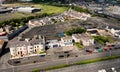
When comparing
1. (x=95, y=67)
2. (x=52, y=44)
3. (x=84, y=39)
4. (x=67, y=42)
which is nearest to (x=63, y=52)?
(x=52, y=44)

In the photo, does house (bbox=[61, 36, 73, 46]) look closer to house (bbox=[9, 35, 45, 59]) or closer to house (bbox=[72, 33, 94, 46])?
house (bbox=[72, 33, 94, 46])

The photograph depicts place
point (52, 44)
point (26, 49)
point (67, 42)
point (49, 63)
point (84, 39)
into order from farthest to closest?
point (67, 42) < point (52, 44) < point (84, 39) < point (26, 49) < point (49, 63)

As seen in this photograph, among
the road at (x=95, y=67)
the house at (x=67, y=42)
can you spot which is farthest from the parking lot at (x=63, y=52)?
the road at (x=95, y=67)

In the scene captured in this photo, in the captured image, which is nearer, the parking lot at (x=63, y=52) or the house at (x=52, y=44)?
the parking lot at (x=63, y=52)

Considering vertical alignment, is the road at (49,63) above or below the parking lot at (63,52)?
below

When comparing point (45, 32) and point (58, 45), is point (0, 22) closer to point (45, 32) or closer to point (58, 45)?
point (45, 32)

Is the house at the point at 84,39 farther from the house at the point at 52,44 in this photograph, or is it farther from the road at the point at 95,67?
the road at the point at 95,67

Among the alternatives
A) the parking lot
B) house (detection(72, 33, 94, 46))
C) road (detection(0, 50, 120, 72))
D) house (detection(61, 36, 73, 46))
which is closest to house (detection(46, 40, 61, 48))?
house (detection(61, 36, 73, 46))

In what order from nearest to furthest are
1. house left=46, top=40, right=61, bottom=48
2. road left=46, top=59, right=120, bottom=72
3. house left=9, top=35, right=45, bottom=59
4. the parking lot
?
road left=46, top=59, right=120, bottom=72
the parking lot
house left=9, top=35, right=45, bottom=59
house left=46, top=40, right=61, bottom=48

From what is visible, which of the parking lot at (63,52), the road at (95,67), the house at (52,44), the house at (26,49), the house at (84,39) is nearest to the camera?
the road at (95,67)

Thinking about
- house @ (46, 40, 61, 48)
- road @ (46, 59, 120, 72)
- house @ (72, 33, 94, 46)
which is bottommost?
road @ (46, 59, 120, 72)

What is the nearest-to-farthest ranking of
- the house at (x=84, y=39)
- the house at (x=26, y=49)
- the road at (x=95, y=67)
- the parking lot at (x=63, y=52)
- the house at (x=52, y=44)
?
1. the road at (x=95, y=67)
2. the parking lot at (x=63, y=52)
3. the house at (x=26, y=49)
4. the house at (x=84, y=39)
5. the house at (x=52, y=44)

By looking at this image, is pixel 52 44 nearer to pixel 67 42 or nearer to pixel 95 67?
pixel 67 42
